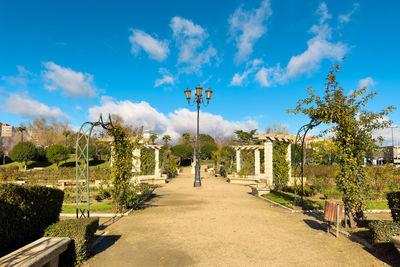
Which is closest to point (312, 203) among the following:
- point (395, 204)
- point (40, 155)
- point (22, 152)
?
point (395, 204)

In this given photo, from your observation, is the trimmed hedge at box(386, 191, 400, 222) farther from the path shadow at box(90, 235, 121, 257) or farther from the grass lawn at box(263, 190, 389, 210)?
the path shadow at box(90, 235, 121, 257)

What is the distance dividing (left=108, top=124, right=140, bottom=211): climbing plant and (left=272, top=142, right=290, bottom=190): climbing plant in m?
8.51

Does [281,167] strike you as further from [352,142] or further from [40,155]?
[40,155]

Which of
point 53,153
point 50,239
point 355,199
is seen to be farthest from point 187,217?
point 53,153

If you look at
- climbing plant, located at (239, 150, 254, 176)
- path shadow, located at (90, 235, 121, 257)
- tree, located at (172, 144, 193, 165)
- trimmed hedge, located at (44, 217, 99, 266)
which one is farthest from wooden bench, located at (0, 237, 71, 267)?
tree, located at (172, 144, 193, 165)

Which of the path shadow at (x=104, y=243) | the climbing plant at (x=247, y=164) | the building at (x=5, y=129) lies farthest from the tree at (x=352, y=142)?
the building at (x=5, y=129)

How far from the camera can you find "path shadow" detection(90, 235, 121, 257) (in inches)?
171

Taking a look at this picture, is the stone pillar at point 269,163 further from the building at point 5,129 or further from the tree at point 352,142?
the building at point 5,129

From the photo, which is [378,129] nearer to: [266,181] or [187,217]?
[187,217]

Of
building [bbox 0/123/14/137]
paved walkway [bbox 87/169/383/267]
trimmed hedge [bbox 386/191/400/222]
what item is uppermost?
building [bbox 0/123/14/137]

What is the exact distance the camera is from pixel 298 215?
7.27m

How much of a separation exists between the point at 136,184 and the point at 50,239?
4478 mm

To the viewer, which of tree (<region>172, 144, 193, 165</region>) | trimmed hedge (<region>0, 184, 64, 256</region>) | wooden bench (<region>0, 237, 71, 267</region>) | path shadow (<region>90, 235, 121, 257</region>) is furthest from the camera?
tree (<region>172, 144, 193, 165</region>)

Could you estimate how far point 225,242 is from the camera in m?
4.83
